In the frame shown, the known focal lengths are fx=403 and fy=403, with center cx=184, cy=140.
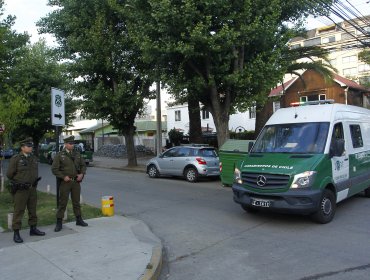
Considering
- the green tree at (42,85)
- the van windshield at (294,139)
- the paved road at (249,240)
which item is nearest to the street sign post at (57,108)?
→ the paved road at (249,240)

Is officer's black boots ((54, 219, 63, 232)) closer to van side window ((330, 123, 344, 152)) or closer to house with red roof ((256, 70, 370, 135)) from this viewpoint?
van side window ((330, 123, 344, 152))

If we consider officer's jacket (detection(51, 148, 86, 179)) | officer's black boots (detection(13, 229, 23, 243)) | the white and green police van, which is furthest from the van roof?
officer's black boots (detection(13, 229, 23, 243))

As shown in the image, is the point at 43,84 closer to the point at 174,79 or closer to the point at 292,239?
the point at 174,79

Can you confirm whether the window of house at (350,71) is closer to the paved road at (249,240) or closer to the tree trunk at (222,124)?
the tree trunk at (222,124)

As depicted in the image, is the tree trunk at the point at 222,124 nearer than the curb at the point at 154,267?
No

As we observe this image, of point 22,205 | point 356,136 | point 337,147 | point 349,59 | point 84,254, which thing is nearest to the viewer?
point 84,254

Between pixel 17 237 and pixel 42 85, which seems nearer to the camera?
pixel 17 237

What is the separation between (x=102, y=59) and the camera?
21.8 metres

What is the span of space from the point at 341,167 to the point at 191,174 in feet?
27.6

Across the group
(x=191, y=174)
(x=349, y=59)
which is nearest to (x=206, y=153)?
(x=191, y=174)

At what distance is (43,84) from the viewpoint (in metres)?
33.5

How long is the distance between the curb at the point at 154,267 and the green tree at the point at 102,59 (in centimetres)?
1582

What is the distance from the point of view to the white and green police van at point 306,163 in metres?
7.80

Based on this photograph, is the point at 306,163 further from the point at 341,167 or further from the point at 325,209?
the point at 341,167
